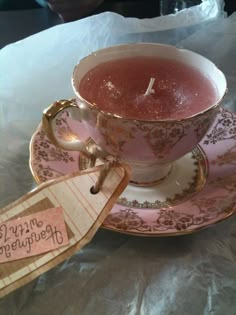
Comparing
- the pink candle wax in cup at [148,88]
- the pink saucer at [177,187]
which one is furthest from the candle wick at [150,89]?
the pink saucer at [177,187]

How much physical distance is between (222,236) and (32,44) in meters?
0.48

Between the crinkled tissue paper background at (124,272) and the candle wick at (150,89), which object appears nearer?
the crinkled tissue paper background at (124,272)

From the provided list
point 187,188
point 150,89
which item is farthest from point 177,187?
point 150,89

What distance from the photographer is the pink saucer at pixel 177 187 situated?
1.46 ft

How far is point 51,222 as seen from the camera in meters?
0.42

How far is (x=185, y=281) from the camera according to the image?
421mm

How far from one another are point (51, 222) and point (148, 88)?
0.62 feet

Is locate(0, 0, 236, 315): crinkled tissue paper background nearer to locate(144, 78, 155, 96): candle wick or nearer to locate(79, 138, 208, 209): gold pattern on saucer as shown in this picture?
locate(79, 138, 208, 209): gold pattern on saucer

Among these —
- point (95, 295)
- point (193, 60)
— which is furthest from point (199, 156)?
point (95, 295)

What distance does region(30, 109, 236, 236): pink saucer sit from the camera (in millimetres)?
445

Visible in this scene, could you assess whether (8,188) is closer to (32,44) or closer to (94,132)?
(94,132)

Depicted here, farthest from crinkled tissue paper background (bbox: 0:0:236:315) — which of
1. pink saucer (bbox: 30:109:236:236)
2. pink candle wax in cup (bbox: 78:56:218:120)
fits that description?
pink candle wax in cup (bbox: 78:56:218:120)

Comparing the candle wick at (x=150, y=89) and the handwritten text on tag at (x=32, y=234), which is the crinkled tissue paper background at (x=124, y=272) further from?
the candle wick at (x=150, y=89)

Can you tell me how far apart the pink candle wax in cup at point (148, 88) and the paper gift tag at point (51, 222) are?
0.25 ft
